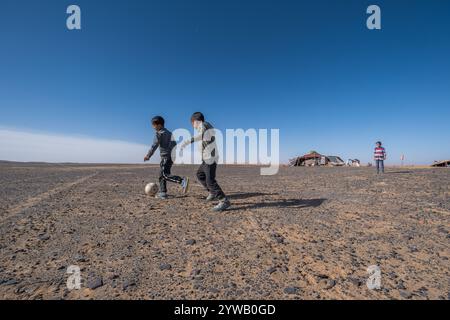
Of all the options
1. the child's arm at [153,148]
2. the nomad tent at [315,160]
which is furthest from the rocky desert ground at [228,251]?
the nomad tent at [315,160]

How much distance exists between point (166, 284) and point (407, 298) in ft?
6.73

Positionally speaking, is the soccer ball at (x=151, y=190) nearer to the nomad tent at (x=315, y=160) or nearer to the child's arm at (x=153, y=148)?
the child's arm at (x=153, y=148)

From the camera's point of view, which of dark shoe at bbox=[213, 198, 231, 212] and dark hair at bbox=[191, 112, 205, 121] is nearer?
dark shoe at bbox=[213, 198, 231, 212]

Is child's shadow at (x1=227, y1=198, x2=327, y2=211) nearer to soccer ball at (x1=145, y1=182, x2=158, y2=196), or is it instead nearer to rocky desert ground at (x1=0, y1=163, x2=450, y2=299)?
rocky desert ground at (x1=0, y1=163, x2=450, y2=299)

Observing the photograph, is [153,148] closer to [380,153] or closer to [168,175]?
[168,175]

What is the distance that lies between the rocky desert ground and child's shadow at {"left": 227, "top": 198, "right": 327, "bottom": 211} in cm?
13

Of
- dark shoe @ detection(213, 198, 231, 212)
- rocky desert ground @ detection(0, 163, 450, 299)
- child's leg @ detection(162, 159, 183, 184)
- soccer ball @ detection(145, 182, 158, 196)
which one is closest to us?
rocky desert ground @ detection(0, 163, 450, 299)

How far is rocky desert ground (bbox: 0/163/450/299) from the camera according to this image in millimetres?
2014

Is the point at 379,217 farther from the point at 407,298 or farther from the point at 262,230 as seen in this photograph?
the point at 407,298

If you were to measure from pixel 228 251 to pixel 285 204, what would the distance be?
9.97 feet

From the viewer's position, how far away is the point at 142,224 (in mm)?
3959

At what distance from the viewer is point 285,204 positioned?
550 cm

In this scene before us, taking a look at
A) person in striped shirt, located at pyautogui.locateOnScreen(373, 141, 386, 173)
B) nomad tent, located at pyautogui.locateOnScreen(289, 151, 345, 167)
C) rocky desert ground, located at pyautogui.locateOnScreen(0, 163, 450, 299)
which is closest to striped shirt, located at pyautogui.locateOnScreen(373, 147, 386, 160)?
person in striped shirt, located at pyautogui.locateOnScreen(373, 141, 386, 173)

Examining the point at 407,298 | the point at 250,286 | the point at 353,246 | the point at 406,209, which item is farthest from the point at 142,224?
the point at 406,209
